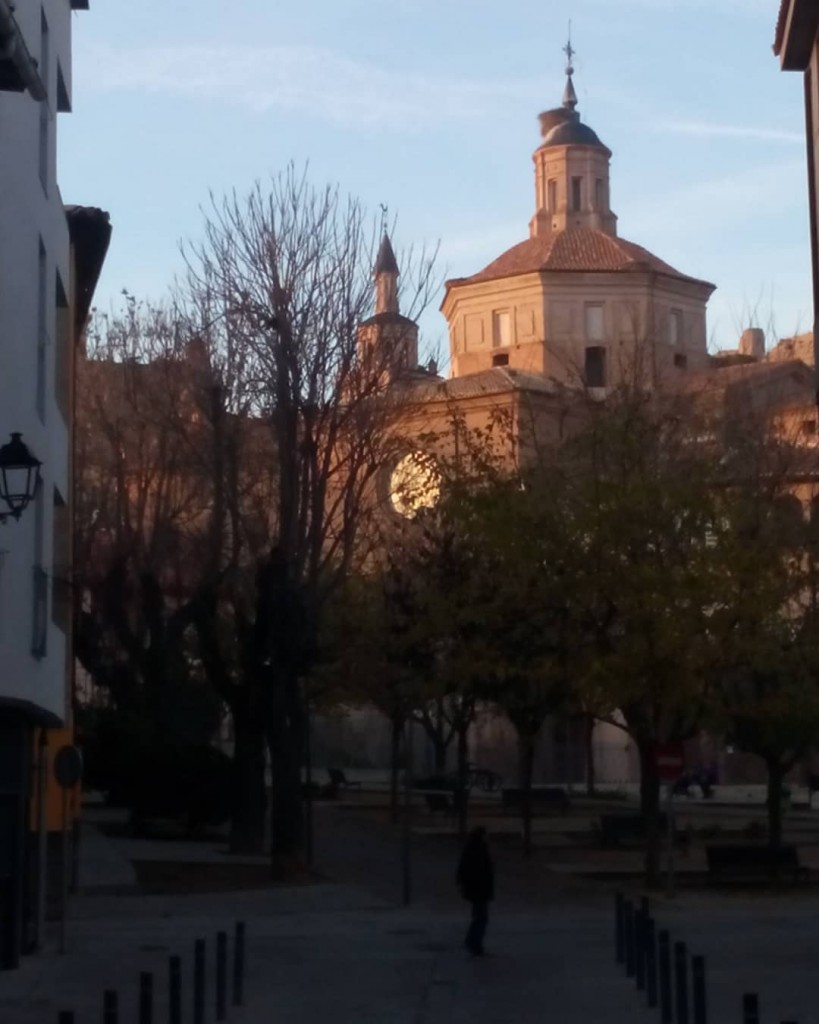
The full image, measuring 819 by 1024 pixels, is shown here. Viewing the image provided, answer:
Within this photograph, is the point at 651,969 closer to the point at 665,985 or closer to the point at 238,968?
the point at 665,985

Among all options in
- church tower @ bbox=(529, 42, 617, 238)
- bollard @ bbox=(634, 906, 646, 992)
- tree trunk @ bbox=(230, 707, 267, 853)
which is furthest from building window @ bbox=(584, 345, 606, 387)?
bollard @ bbox=(634, 906, 646, 992)

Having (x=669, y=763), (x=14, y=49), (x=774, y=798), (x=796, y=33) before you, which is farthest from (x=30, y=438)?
(x=774, y=798)

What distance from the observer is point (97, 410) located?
135 feet

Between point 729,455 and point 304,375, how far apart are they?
43.2ft

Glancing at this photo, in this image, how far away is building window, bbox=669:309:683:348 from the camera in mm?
93562

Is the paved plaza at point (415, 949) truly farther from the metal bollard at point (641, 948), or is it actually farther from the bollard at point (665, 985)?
the bollard at point (665, 985)

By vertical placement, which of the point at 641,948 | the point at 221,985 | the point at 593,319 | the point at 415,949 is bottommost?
the point at 415,949

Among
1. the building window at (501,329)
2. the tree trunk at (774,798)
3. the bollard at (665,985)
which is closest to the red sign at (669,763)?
the tree trunk at (774,798)

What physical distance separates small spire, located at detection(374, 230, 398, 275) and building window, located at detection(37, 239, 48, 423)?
1319 centimetres

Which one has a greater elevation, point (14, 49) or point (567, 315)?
point (567, 315)

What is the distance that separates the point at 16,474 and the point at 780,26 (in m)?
12.8

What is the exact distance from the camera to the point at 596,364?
9269 cm

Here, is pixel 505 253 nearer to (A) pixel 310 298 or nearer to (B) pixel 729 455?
(B) pixel 729 455

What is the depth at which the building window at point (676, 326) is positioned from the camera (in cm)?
9356
